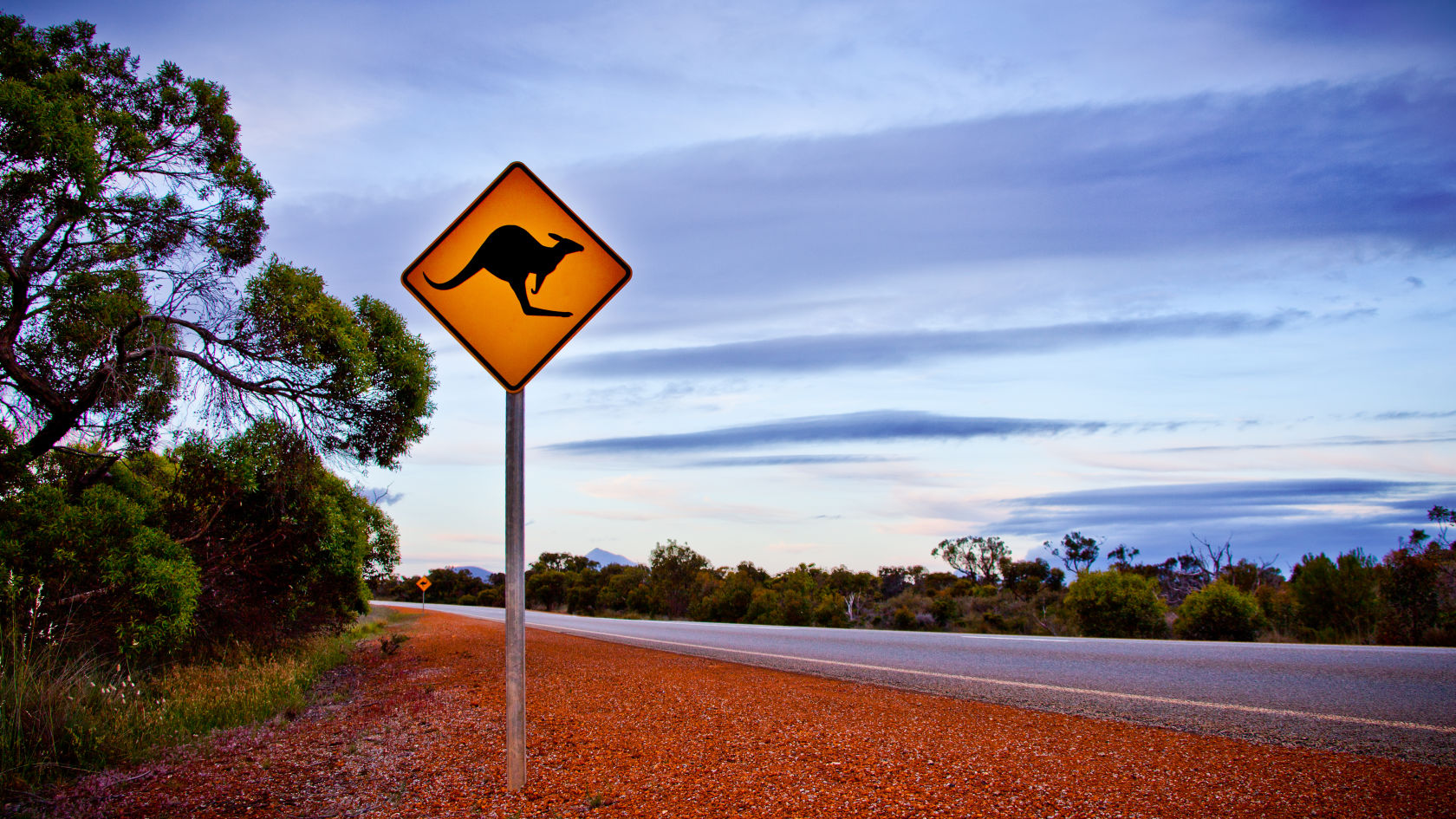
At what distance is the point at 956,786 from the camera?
3.49 m

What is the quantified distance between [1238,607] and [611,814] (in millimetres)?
14827

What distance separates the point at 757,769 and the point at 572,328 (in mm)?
2372

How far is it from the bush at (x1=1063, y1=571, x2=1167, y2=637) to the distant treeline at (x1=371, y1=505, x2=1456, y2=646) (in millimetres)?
22

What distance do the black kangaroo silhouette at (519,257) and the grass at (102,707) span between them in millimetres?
3837

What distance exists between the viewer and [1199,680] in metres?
6.83

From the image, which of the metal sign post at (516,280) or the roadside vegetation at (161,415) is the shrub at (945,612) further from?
the metal sign post at (516,280)

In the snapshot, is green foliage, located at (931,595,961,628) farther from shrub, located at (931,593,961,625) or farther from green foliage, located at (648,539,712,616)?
green foliage, located at (648,539,712,616)

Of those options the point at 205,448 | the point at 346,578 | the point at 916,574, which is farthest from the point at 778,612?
the point at 205,448

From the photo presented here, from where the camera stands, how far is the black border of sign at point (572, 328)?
132 inches

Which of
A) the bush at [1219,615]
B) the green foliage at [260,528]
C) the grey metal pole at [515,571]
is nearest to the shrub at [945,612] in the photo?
the bush at [1219,615]

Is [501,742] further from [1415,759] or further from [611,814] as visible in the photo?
[1415,759]

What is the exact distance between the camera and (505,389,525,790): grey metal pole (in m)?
3.17

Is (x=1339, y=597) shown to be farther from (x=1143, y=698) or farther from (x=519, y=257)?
(x=519, y=257)

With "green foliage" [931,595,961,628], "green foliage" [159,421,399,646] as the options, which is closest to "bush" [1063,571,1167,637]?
"green foliage" [931,595,961,628]
